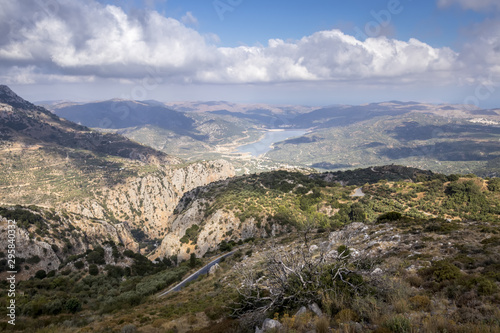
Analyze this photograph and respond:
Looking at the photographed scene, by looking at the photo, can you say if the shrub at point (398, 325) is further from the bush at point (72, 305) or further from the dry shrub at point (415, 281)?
the bush at point (72, 305)

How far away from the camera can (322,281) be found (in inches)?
399

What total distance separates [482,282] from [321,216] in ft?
164

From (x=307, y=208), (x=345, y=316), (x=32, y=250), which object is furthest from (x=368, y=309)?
(x=32, y=250)

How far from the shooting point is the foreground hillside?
837 centimetres

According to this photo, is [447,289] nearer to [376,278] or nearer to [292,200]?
[376,278]

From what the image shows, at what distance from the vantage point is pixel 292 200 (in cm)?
6806

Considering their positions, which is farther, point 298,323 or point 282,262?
point 282,262

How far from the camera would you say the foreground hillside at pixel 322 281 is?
8.37 m

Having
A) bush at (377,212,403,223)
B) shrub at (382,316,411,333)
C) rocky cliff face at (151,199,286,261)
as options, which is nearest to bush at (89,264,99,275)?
rocky cliff face at (151,199,286,261)

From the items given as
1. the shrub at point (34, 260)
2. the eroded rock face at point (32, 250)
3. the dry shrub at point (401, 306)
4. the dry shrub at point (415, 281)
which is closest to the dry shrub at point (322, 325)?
the dry shrub at point (401, 306)

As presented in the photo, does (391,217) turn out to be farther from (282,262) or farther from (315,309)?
(282,262)

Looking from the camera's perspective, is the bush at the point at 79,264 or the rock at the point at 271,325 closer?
the rock at the point at 271,325

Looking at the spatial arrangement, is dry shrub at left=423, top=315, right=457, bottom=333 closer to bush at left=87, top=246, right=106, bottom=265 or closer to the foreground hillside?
the foreground hillside

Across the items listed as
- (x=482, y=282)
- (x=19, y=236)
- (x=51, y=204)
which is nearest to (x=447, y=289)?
(x=482, y=282)
